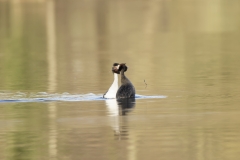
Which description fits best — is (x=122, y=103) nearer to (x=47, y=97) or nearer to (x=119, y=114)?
(x=47, y=97)

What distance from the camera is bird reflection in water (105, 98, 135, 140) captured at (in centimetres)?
1731

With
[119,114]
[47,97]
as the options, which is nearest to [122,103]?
[47,97]

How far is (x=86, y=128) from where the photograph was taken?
17.8m

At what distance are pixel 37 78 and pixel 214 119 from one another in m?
10.1

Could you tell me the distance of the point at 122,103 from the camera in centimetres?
2173

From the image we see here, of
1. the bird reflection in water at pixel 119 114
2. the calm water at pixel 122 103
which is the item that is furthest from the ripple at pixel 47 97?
the bird reflection in water at pixel 119 114

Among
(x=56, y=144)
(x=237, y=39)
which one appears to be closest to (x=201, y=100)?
(x=56, y=144)

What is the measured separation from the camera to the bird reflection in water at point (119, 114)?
1731 cm

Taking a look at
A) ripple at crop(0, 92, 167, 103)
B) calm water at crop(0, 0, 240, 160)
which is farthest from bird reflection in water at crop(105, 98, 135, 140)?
ripple at crop(0, 92, 167, 103)

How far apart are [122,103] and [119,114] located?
2007 mm

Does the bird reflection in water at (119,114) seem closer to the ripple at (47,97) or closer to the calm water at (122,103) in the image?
the calm water at (122,103)

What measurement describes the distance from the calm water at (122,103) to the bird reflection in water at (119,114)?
0.02 meters

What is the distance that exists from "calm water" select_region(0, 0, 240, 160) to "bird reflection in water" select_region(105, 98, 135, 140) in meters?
0.02

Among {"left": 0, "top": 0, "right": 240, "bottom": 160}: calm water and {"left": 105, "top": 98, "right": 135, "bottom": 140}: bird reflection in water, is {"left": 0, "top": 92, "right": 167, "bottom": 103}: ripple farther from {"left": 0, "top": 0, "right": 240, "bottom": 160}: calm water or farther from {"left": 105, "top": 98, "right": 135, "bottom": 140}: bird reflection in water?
{"left": 105, "top": 98, "right": 135, "bottom": 140}: bird reflection in water
